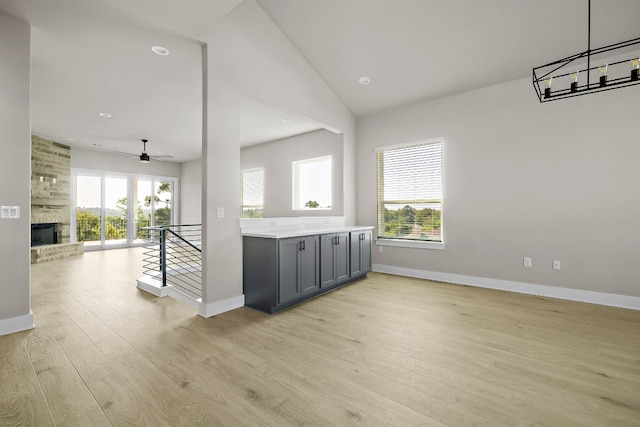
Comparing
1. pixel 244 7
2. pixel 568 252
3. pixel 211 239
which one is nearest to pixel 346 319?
pixel 211 239

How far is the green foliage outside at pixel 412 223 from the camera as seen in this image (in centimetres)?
479

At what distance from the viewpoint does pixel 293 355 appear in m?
2.26

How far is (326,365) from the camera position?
2117 millimetres

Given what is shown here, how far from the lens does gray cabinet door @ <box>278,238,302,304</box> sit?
322cm

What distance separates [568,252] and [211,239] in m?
4.53

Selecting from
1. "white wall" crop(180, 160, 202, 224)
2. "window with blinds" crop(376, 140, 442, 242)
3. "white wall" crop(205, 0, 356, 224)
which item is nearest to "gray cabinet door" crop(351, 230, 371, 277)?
"window with blinds" crop(376, 140, 442, 242)

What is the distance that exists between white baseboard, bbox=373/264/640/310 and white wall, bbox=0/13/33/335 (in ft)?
15.9

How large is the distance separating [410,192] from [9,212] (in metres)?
5.09

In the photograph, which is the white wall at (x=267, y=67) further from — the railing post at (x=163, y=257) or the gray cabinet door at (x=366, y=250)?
the railing post at (x=163, y=257)

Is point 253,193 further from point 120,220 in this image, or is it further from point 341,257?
point 120,220

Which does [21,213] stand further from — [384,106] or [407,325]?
[384,106]

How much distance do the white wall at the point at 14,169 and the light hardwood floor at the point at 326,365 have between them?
286 millimetres

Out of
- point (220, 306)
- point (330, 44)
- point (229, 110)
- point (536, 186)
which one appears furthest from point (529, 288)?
point (229, 110)

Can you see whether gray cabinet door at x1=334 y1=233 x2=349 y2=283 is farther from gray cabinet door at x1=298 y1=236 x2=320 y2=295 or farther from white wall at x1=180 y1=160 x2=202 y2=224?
white wall at x1=180 y1=160 x2=202 y2=224
